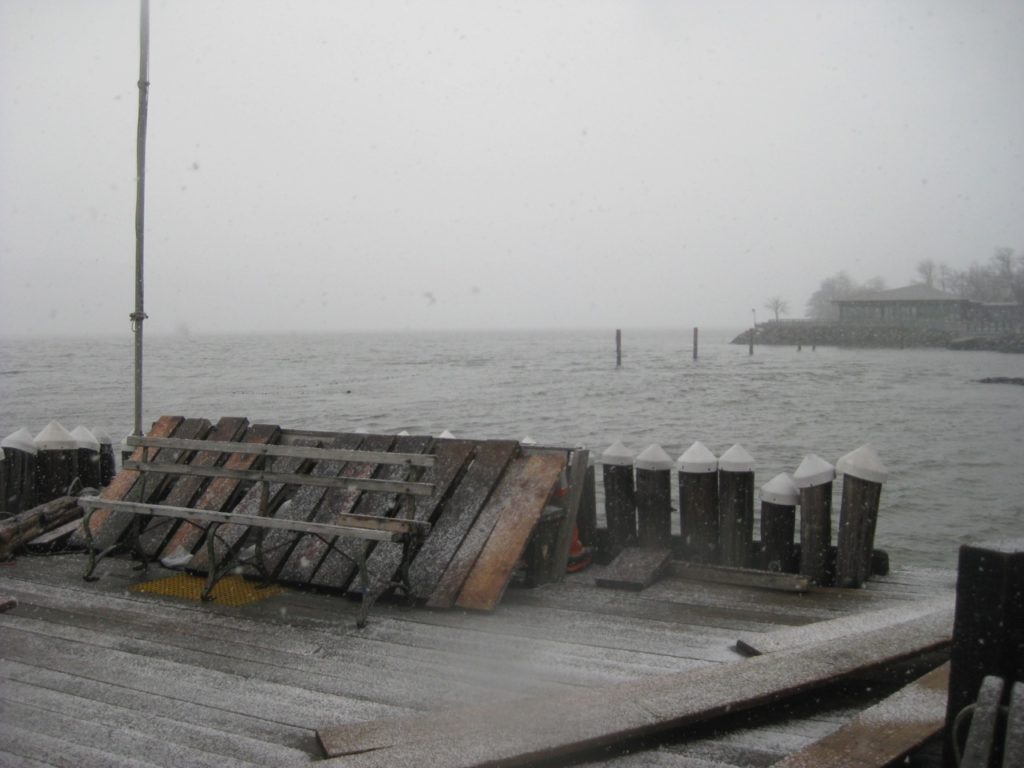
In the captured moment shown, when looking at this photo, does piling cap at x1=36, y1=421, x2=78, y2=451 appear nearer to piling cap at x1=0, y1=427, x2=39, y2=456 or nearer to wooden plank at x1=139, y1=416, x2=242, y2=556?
piling cap at x1=0, y1=427, x2=39, y2=456

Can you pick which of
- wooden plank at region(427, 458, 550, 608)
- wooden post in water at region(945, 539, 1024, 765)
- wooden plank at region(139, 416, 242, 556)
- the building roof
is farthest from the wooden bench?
the building roof

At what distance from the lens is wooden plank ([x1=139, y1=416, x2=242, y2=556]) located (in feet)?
21.5

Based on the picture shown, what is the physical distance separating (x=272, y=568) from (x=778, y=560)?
11.8 feet

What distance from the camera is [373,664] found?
4430 millimetres

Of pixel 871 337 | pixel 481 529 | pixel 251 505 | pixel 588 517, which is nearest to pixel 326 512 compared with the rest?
pixel 251 505

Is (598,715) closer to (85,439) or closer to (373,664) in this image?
(373,664)

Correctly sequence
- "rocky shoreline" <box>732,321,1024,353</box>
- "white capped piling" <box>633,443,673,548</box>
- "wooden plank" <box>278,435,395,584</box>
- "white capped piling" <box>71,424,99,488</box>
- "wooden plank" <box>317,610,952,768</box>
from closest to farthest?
1. "wooden plank" <box>317,610,952,768</box>
2. "wooden plank" <box>278,435,395,584</box>
3. "white capped piling" <box>633,443,673,548</box>
4. "white capped piling" <box>71,424,99,488</box>
5. "rocky shoreline" <box>732,321,1024,353</box>

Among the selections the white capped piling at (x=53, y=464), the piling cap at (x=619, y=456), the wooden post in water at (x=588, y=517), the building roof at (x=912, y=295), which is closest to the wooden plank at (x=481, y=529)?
the wooden post in water at (x=588, y=517)

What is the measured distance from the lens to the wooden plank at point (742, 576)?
5.70 meters

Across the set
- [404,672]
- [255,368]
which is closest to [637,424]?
[404,672]

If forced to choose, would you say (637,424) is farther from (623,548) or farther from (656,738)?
(656,738)

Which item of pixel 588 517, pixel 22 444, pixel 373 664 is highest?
pixel 22 444

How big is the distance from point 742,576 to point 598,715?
2600 millimetres

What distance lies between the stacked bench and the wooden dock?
0.86 feet
